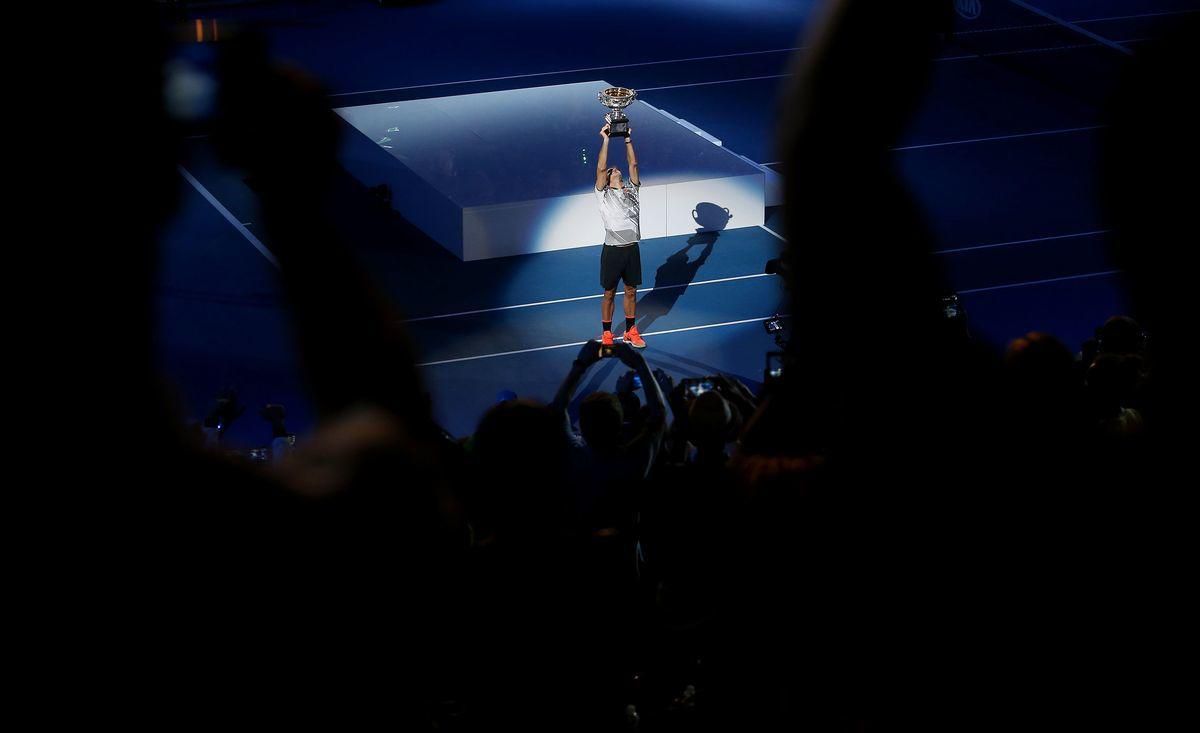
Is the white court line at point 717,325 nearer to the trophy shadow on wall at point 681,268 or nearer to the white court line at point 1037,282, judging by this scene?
the white court line at point 1037,282

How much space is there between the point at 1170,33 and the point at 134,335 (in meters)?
1.02

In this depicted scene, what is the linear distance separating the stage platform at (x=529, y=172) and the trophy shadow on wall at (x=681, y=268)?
3 centimetres

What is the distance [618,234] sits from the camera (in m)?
10.8

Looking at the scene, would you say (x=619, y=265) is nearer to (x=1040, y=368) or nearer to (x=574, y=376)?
(x=574, y=376)

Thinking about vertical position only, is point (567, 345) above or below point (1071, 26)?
below

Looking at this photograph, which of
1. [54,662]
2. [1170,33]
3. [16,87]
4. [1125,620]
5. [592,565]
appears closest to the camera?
[16,87]

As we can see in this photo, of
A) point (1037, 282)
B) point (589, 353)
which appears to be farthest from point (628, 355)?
point (1037, 282)

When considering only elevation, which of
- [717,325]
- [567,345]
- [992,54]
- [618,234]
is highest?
[992,54]

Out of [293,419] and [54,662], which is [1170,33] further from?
[293,419]

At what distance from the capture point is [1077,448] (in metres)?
2.65

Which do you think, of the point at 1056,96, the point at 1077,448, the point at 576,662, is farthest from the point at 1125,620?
the point at 1056,96

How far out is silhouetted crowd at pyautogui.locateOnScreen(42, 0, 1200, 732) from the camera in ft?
3.32

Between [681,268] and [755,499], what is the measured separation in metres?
10.4

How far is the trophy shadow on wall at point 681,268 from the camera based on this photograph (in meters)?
12.0
